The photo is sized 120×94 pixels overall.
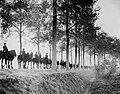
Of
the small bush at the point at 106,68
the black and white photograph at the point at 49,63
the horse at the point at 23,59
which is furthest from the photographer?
the horse at the point at 23,59

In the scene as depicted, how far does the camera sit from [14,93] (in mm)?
6297

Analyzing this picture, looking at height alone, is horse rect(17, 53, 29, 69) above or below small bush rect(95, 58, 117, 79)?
above

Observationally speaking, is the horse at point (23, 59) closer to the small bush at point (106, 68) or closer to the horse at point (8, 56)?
the horse at point (8, 56)

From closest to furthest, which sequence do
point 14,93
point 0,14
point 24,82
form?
point 14,93, point 24,82, point 0,14

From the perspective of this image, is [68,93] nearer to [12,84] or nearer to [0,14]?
[12,84]

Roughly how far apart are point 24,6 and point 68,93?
12.2 metres

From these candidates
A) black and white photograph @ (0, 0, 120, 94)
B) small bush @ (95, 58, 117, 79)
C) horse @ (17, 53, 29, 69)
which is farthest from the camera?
horse @ (17, 53, 29, 69)

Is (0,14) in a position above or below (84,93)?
above

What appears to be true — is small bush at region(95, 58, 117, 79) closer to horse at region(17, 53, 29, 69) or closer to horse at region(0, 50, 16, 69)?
horse at region(17, 53, 29, 69)

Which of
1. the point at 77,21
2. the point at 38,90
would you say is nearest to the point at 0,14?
the point at 38,90

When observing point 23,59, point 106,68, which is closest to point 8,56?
point 23,59

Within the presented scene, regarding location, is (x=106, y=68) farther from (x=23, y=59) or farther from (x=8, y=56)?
(x=8, y=56)

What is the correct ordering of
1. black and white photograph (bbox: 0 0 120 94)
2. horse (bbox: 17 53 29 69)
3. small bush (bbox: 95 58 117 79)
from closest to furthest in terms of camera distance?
black and white photograph (bbox: 0 0 120 94) < small bush (bbox: 95 58 117 79) < horse (bbox: 17 53 29 69)

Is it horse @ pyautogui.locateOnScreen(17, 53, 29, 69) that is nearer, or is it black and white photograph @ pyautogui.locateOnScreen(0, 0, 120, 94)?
black and white photograph @ pyautogui.locateOnScreen(0, 0, 120, 94)
